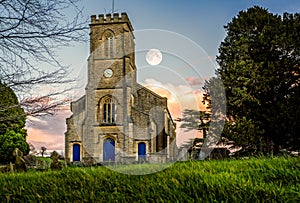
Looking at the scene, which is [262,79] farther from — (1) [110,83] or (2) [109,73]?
(2) [109,73]

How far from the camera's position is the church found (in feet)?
113

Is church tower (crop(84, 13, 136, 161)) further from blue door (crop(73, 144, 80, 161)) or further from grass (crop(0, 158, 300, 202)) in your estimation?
grass (crop(0, 158, 300, 202))

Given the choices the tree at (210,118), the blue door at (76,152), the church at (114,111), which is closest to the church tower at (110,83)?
the church at (114,111)

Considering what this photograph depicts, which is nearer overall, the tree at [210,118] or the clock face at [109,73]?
the tree at [210,118]

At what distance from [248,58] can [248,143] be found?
5.47 m

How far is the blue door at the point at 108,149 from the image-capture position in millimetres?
34500

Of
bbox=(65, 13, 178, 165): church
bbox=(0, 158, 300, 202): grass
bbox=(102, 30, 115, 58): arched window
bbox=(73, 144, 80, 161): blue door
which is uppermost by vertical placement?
bbox=(102, 30, 115, 58): arched window

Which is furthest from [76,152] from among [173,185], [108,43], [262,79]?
[173,185]

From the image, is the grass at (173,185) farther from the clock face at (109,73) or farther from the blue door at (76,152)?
the clock face at (109,73)

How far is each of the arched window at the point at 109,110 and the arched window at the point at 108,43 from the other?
436 centimetres

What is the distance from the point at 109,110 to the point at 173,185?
29.2 m

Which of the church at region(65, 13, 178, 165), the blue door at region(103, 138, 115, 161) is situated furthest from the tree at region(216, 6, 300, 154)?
the blue door at region(103, 138, 115, 161)

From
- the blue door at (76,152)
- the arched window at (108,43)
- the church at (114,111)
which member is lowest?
the blue door at (76,152)

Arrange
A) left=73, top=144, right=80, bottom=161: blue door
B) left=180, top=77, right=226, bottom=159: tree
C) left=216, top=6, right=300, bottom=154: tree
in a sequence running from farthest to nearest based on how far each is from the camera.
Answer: left=73, top=144, right=80, bottom=161: blue door < left=216, top=6, right=300, bottom=154: tree < left=180, top=77, right=226, bottom=159: tree
